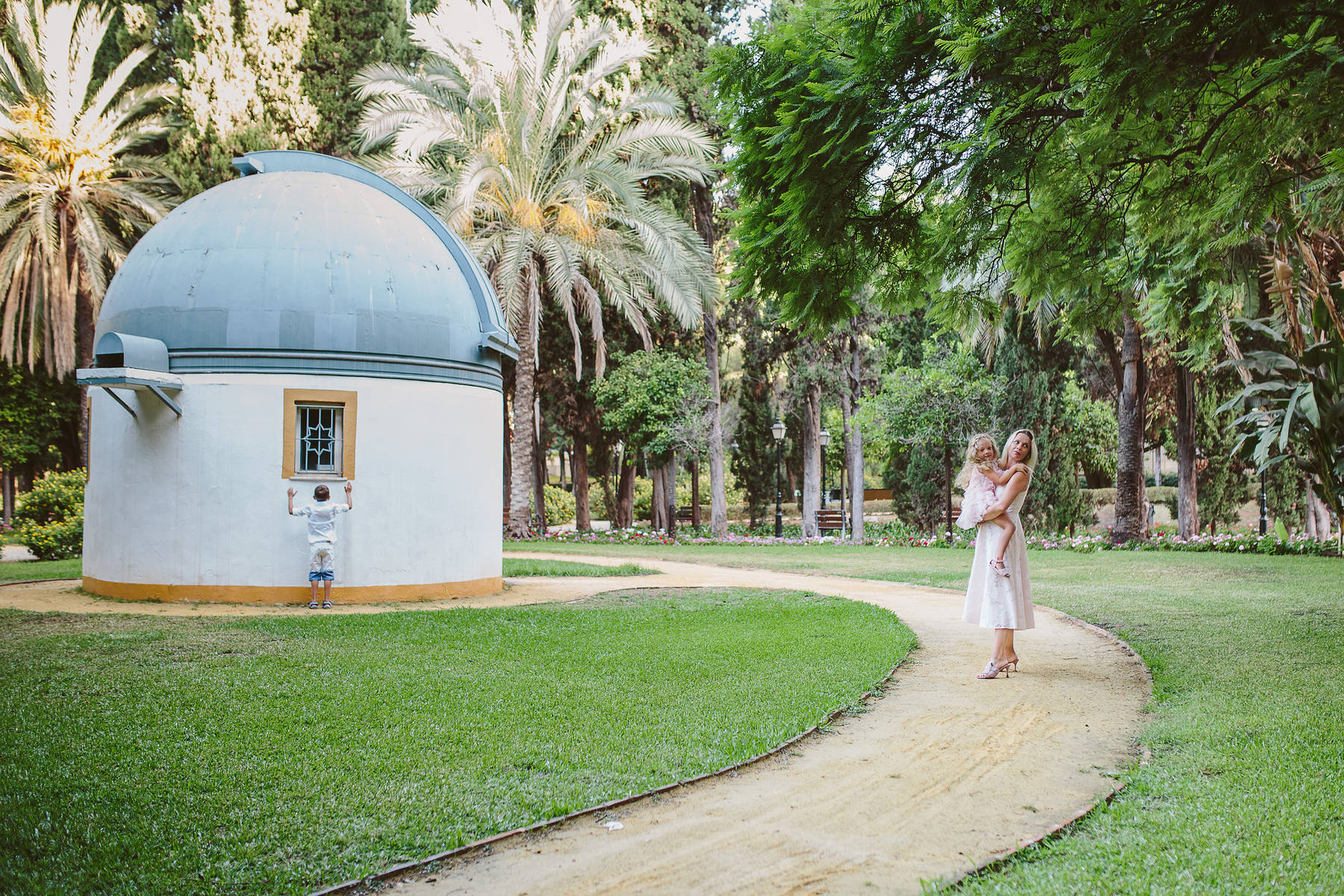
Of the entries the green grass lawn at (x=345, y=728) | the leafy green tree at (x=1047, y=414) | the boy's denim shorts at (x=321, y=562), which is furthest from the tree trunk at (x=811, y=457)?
the green grass lawn at (x=345, y=728)

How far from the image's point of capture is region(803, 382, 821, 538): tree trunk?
3078 cm

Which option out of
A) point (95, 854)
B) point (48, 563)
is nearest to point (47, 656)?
point (95, 854)

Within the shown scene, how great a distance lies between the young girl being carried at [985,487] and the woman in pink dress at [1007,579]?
34mm

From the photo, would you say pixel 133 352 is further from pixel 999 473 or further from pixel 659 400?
pixel 659 400

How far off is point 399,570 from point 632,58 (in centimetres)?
1429

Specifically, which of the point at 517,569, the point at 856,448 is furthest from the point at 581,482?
the point at 517,569

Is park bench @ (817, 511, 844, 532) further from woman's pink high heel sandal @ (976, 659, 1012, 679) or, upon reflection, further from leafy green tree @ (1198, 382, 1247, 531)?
woman's pink high heel sandal @ (976, 659, 1012, 679)

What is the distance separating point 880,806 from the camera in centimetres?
460

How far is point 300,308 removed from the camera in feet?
41.2

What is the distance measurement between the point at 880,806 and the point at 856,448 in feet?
80.0

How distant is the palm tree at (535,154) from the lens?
22375 millimetres

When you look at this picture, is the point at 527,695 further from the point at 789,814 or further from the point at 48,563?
the point at 48,563

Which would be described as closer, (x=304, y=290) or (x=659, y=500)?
(x=304, y=290)

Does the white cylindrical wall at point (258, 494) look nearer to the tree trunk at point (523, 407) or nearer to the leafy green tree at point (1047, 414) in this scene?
the tree trunk at point (523, 407)
